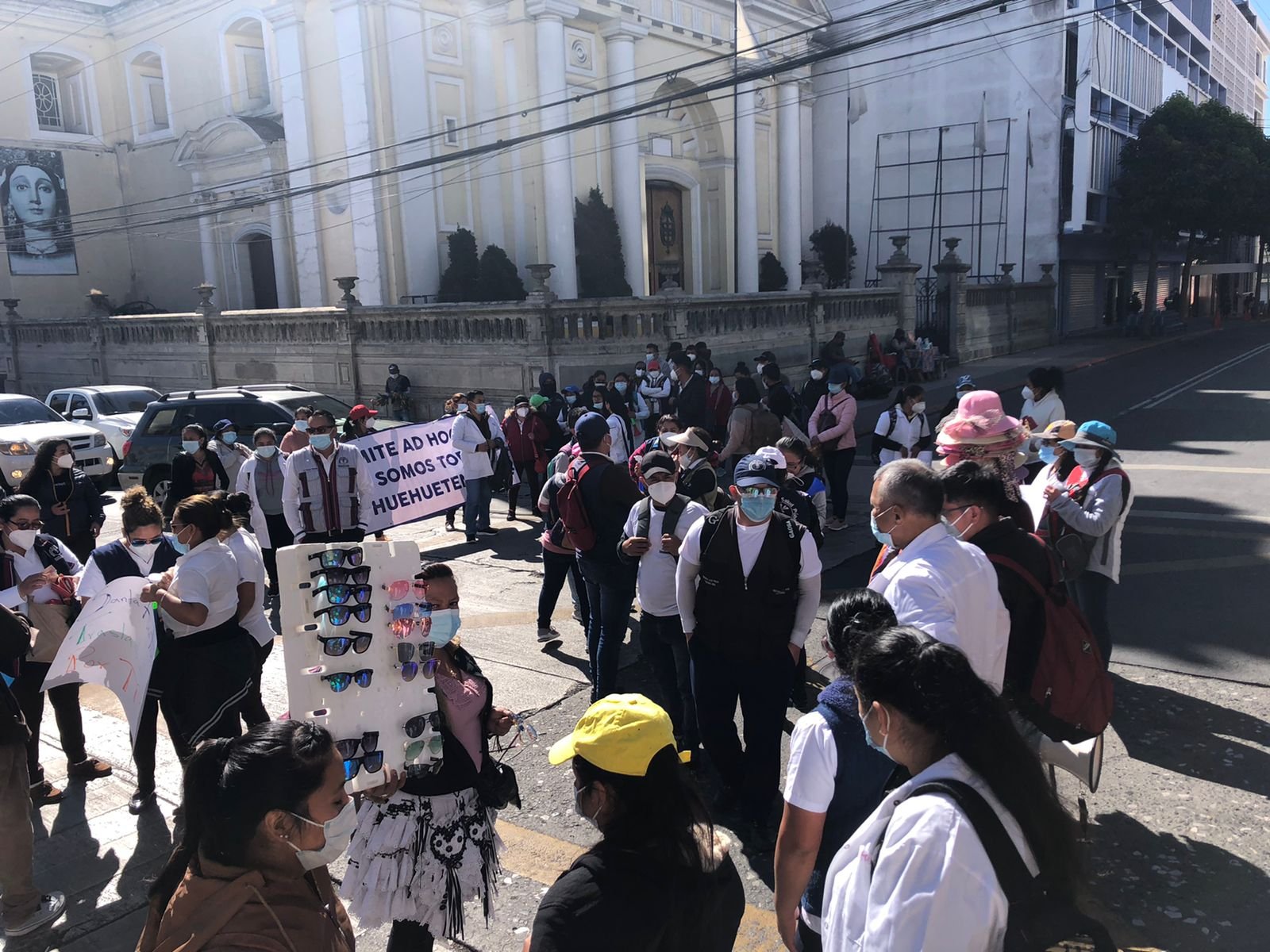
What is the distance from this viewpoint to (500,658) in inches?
284

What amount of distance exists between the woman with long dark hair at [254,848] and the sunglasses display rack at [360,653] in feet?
2.75

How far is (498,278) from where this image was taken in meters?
26.2

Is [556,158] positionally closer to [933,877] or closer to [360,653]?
[360,653]

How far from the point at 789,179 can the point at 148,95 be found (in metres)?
24.0

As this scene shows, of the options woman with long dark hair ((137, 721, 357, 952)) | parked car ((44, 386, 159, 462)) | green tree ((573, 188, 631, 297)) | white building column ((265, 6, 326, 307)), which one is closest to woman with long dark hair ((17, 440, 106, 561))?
woman with long dark hair ((137, 721, 357, 952))

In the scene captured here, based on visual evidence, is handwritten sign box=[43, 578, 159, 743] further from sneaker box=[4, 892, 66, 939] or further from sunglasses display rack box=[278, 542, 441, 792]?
sunglasses display rack box=[278, 542, 441, 792]

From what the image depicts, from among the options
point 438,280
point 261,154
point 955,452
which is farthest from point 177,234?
point 955,452

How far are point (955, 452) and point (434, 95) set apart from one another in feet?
81.9

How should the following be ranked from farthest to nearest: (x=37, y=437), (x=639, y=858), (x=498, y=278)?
1. (x=498, y=278)
2. (x=37, y=437)
3. (x=639, y=858)

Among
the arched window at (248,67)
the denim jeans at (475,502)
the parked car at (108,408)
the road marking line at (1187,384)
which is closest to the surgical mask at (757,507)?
the denim jeans at (475,502)

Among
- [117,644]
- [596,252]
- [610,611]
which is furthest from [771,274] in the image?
[117,644]

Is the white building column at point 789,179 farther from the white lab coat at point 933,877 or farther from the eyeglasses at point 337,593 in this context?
the white lab coat at point 933,877

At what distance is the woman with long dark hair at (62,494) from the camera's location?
7918 millimetres

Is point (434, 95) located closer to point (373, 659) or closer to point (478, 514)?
point (478, 514)
